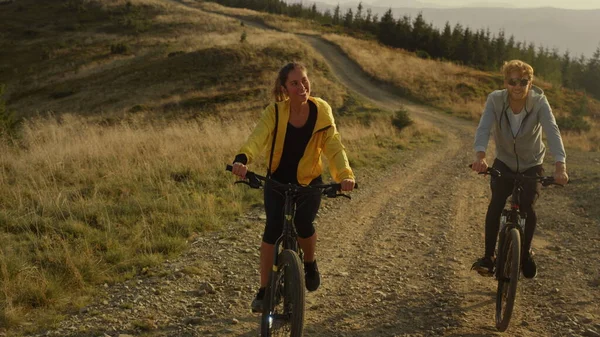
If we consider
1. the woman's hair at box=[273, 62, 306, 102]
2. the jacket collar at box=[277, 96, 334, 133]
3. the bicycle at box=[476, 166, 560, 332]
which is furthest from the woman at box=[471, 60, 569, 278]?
the woman's hair at box=[273, 62, 306, 102]

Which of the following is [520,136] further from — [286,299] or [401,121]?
[401,121]

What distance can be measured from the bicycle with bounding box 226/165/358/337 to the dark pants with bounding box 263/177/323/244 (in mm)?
169

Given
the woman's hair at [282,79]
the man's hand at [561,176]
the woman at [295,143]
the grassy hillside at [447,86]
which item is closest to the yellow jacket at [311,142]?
the woman at [295,143]

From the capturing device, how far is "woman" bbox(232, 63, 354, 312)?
152 inches

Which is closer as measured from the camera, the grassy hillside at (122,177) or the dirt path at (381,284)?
the dirt path at (381,284)

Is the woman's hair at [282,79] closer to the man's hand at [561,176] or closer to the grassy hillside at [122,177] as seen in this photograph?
the man's hand at [561,176]

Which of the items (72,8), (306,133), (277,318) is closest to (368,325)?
(277,318)

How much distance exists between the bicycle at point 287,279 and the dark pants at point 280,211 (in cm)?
17

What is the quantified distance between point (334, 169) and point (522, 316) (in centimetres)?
243

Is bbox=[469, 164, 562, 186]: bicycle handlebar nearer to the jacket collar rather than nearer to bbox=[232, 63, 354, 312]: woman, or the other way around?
bbox=[232, 63, 354, 312]: woman

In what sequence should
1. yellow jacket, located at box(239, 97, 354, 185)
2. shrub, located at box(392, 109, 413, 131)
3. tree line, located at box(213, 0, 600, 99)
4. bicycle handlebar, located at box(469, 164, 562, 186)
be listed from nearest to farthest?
1. yellow jacket, located at box(239, 97, 354, 185)
2. bicycle handlebar, located at box(469, 164, 562, 186)
3. shrub, located at box(392, 109, 413, 131)
4. tree line, located at box(213, 0, 600, 99)

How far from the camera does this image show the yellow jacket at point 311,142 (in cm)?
385

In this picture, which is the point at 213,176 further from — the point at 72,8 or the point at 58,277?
the point at 72,8

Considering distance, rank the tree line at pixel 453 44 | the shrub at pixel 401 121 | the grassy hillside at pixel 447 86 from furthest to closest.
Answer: the tree line at pixel 453 44 < the grassy hillside at pixel 447 86 < the shrub at pixel 401 121
